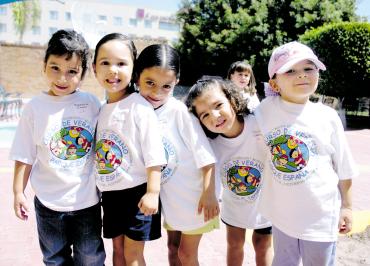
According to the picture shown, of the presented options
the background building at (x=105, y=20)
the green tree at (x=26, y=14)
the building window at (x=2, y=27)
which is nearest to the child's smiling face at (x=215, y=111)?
the green tree at (x=26, y=14)

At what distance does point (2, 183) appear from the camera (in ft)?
16.2

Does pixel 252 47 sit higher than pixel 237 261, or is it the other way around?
pixel 252 47

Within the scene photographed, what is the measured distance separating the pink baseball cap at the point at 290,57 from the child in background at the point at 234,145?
29 cm

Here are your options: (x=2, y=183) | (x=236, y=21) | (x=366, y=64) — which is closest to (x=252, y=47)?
(x=236, y=21)

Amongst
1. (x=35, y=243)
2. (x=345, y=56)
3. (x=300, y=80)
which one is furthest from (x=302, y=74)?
(x=345, y=56)

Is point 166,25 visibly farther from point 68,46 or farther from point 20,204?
point 20,204

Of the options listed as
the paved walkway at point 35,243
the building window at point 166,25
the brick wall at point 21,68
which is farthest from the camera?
the building window at point 166,25

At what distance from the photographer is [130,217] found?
6.35 feet

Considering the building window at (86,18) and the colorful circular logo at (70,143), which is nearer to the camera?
the colorful circular logo at (70,143)

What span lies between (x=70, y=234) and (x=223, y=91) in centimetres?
120

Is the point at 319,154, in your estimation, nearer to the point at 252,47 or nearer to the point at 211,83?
the point at 211,83

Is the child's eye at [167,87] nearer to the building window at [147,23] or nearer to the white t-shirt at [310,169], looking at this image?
the white t-shirt at [310,169]

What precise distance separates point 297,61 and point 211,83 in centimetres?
48

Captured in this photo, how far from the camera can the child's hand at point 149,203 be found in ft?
6.01
